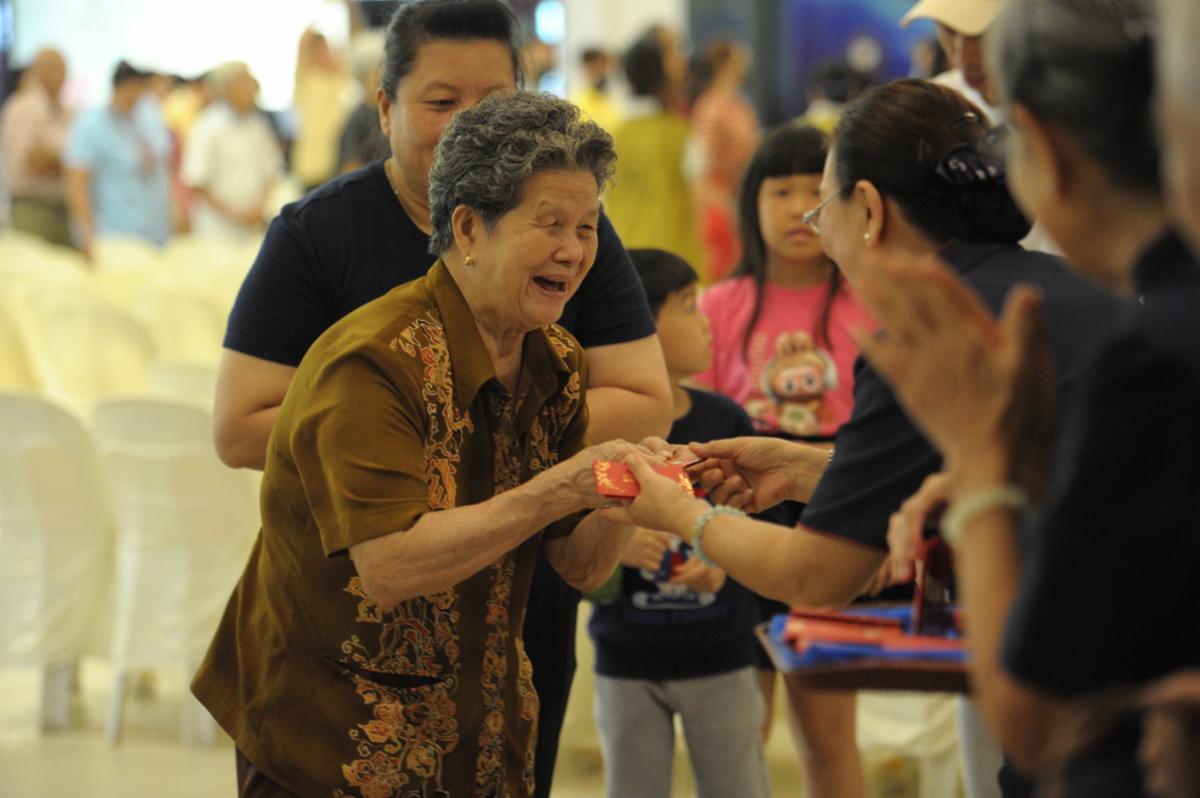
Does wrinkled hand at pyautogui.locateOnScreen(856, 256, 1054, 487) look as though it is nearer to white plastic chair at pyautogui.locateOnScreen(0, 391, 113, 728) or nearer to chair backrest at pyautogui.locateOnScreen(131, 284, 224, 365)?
white plastic chair at pyautogui.locateOnScreen(0, 391, 113, 728)

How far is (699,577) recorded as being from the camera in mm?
3309

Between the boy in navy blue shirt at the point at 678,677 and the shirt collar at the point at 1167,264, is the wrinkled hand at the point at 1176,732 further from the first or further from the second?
→ the boy in navy blue shirt at the point at 678,677

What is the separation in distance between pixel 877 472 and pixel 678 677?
1.48m

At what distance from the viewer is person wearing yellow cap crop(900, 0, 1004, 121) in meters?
3.83

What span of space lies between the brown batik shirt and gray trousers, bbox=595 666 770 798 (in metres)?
1.00

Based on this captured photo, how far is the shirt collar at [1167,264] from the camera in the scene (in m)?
1.39

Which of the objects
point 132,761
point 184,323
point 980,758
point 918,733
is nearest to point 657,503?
point 980,758

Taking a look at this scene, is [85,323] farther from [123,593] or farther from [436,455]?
[436,455]

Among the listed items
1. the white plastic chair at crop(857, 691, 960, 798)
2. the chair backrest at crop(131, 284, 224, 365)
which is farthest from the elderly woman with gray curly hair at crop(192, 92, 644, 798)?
the chair backrest at crop(131, 284, 224, 365)

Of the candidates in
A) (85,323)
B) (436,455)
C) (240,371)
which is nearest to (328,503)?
(436,455)

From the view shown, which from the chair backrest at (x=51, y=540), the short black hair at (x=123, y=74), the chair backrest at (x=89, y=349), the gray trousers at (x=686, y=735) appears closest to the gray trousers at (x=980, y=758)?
the gray trousers at (x=686, y=735)

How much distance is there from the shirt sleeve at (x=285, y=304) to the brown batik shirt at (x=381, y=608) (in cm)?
42

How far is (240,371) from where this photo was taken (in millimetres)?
2723

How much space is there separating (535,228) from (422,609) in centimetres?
57
